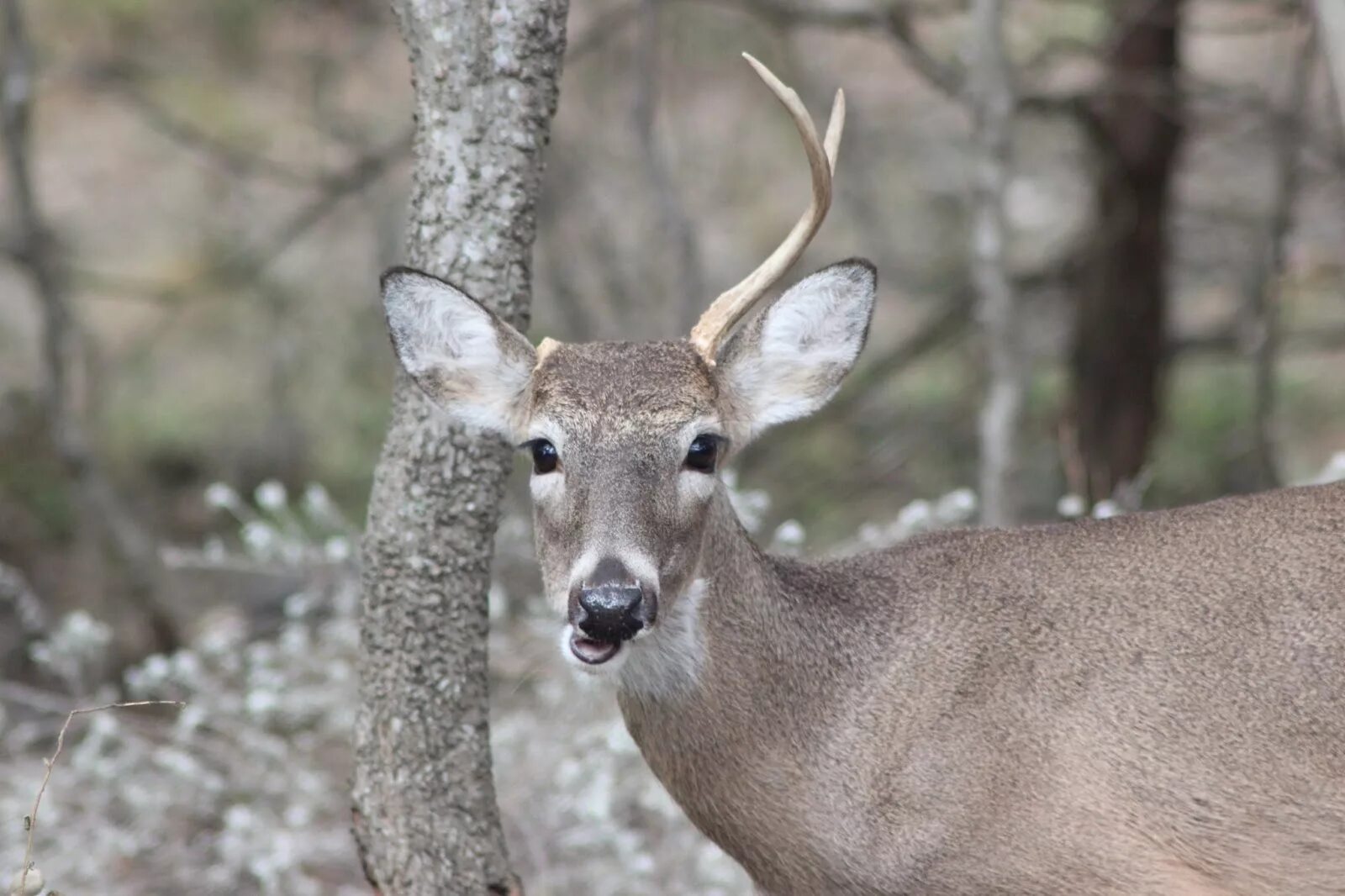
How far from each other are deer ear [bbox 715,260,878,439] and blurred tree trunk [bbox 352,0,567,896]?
65cm

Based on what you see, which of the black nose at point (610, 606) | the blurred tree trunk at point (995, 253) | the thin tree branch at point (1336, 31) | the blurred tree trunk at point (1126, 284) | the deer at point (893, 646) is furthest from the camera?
the blurred tree trunk at point (1126, 284)

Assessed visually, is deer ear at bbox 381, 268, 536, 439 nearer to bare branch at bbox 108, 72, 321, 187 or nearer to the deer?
the deer

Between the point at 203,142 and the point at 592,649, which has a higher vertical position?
the point at 203,142

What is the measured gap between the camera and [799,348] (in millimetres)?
4523

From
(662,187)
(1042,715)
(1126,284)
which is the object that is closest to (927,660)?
(1042,715)

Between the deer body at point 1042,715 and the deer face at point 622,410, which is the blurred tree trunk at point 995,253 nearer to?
the deer body at point 1042,715

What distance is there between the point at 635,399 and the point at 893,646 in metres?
0.88

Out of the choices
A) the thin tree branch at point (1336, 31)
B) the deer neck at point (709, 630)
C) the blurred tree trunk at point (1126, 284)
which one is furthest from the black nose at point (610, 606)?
the blurred tree trunk at point (1126, 284)

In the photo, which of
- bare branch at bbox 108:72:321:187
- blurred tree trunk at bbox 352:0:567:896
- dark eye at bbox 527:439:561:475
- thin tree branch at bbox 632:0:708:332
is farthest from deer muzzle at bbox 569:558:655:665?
Result: bare branch at bbox 108:72:321:187

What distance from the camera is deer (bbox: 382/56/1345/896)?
4086 mm

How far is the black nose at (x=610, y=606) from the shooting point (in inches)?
149

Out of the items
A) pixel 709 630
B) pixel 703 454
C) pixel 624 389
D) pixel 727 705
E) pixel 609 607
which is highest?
pixel 624 389

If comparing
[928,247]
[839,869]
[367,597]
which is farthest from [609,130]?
[839,869]

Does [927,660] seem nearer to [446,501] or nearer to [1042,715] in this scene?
[1042,715]
